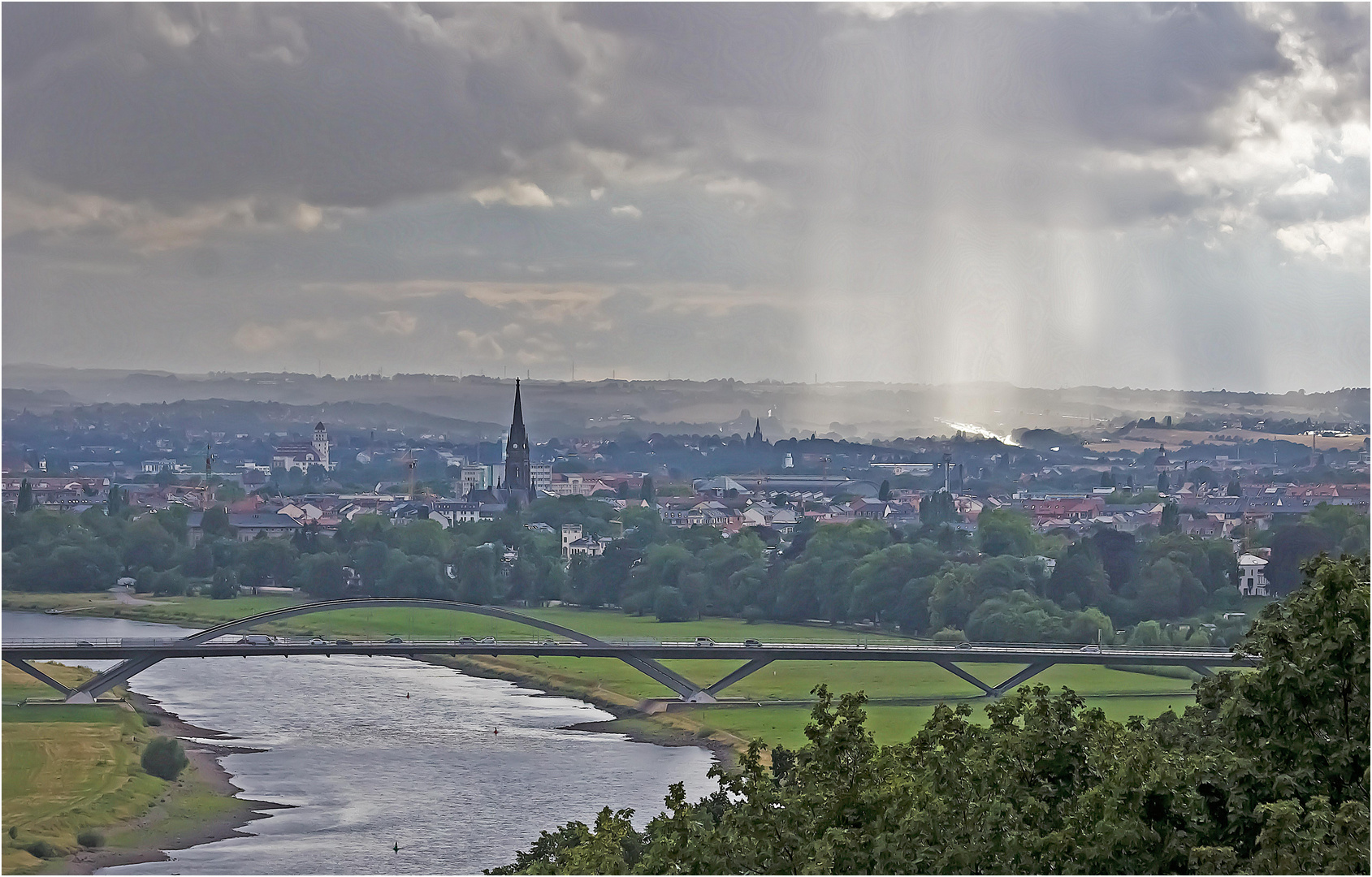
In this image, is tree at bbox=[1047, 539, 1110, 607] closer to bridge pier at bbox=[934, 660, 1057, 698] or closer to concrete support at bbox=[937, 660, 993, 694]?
bridge pier at bbox=[934, 660, 1057, 698]

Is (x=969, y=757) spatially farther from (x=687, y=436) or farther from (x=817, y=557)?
(x=687, y=436)

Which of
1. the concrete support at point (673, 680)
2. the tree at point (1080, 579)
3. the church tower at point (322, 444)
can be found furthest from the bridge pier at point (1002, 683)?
the church tower at point (322, 444)

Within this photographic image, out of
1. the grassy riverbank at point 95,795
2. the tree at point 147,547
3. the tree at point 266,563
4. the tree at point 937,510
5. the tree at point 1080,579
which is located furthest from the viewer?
the tree at point 937,510

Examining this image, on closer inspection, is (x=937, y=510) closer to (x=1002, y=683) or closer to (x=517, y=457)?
(x=517, y=457)

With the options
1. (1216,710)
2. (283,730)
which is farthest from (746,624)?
(1216,710)

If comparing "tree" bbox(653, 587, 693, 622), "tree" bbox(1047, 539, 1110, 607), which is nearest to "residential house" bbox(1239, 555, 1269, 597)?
"tree" bbox(1047, 539, 1110, 607)

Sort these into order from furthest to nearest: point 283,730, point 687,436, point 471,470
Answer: point 687,436
point 471,470
point 283,730

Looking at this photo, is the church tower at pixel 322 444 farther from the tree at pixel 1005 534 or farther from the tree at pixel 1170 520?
the tree at pixel 1170 520
